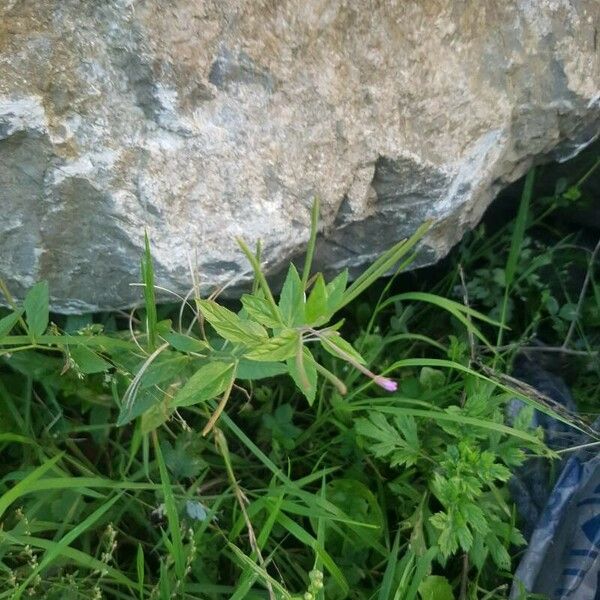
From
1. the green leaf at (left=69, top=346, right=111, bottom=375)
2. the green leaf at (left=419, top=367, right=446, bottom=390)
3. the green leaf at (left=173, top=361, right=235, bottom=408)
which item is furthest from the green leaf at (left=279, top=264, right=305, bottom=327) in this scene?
the green leaf at (left=419, top=367, right=446, bottom=390)

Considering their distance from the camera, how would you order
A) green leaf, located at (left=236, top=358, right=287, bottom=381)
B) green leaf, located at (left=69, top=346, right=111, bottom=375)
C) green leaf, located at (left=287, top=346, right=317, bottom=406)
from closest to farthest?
1. green leaf, located at (left=287, top=346, right=317, bottom=406)
2. green leaf, located at (left=236, top=358, right=287, bottom=381)
3. green leaf, located at (left=69, top=346, right=111, bottom=375)

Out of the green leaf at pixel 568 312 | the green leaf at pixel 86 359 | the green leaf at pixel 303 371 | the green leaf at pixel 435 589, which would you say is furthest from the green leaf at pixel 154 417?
the green leaf at pixel 568 312

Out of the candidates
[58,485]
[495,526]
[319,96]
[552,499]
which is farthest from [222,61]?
[552,499]

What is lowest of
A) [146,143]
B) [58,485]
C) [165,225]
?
[58,485]

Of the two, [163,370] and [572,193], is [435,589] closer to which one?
[163,370]

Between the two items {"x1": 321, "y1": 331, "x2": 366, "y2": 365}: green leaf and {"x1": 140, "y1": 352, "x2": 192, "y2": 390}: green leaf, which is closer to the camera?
{"x1": 321, "y1": 331, "x2": 366, "y2": 365}: green leaf

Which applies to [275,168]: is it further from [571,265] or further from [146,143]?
[571,265]

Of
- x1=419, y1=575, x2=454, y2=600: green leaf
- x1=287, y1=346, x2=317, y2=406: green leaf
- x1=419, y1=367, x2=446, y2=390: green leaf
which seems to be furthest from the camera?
x1=419, y1=367, x2=446, y2=390: green leaf

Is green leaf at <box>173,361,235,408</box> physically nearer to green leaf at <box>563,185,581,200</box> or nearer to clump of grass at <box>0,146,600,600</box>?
clump of grass at <box>0,146,600,600</box>
